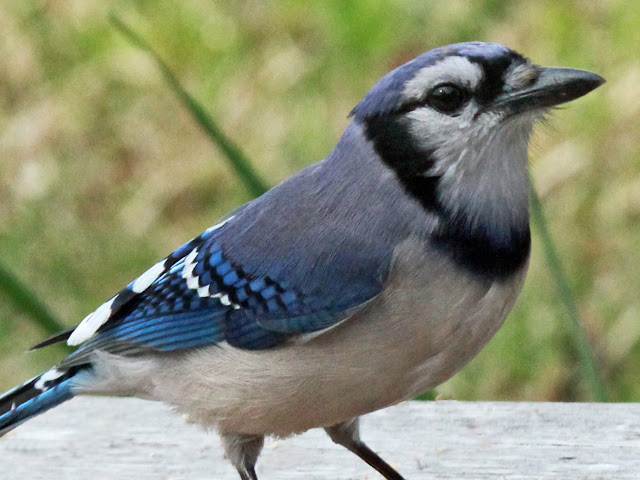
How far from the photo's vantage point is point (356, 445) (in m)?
2.52

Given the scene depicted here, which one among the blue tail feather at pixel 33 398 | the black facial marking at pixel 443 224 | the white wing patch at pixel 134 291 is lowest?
the black facial marking at pixel 443 224

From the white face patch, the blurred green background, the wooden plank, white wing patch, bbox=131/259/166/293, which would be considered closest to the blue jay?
the white face patch

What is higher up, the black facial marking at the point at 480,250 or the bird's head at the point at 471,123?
the bird's head at the point at 471,123

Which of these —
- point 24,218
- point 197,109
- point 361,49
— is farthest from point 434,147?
point 24,218

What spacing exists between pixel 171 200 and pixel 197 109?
2074mm

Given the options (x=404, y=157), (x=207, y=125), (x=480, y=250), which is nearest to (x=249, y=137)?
(x=207, y=125)

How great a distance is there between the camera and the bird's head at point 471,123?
7.07ft

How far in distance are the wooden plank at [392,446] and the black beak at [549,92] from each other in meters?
0.79

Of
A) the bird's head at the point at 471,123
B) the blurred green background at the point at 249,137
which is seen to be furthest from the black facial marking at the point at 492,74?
the blurred green background at the point at 249,137

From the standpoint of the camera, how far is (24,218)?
4875 mm

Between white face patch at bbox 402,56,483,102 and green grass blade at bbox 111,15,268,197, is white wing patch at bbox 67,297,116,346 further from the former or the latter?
white face patch at bbox 402,56,483,102

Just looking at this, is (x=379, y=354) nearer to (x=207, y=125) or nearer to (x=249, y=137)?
(x=207, y=125)

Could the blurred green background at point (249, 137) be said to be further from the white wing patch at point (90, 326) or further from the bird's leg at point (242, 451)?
the white wing patch at point (90, 326)

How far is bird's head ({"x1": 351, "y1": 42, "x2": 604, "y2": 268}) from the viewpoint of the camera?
2.16 meters
